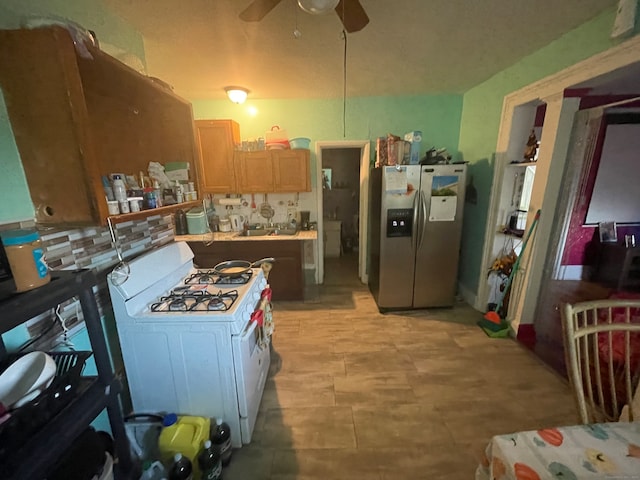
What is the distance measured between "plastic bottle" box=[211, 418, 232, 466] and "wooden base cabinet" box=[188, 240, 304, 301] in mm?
1838

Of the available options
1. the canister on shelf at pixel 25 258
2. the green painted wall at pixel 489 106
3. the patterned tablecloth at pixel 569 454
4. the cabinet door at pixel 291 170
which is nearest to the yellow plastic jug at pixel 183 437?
the canister on shelf at pixel 25 258

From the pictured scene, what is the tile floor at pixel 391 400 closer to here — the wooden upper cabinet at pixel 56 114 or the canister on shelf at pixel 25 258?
the canister on shelf at pixel 25 258

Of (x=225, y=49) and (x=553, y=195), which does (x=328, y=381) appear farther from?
(x=225, y=49)

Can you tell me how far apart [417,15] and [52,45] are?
1819 millimetres

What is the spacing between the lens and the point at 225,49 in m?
1.94

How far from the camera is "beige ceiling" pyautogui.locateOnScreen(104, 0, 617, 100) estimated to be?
1494 mm

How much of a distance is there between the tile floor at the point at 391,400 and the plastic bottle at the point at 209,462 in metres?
0.19

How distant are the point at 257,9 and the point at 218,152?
79.7 inches

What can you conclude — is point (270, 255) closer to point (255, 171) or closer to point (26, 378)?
point (255, 171)

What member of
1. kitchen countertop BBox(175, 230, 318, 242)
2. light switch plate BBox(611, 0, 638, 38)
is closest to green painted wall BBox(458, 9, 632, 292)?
light switch plate BBox(611, 0, 638, 38)

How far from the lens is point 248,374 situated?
4.89 ft

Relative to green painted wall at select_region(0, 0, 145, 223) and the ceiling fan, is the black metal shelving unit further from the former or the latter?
the ceiling fan

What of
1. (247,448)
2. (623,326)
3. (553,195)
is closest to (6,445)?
(247,448)

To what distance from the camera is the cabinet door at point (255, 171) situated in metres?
3.10
